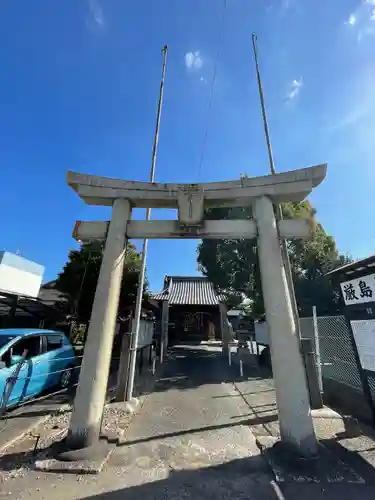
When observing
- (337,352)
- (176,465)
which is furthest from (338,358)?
(176,465)

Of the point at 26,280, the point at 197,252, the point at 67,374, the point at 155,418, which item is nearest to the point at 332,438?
the point at 155,418

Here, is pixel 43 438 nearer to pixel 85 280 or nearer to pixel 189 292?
pixel 85 280

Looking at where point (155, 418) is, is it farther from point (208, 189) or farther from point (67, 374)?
point (208, 189)

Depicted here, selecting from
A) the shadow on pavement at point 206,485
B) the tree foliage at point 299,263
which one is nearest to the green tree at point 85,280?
the tree foliage at point 299,263

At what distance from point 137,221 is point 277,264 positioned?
109 inches

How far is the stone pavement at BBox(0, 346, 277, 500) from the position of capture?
2.86m

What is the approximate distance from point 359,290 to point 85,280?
37.1 ft

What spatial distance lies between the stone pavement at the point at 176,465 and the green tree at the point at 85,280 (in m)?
7.58

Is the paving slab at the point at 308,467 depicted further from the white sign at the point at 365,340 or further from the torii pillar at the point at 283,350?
the white sign at the point at 365,340

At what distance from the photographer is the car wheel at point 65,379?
739 cm

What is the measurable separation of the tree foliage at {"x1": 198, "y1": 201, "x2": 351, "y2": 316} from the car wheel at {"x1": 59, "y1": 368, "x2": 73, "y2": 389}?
7.76 m

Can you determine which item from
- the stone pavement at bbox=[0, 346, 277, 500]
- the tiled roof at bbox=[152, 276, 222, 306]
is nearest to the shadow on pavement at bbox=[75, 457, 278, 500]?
the stone pavement at bbox=[0, 346, 277, 500]

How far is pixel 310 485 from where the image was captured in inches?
117

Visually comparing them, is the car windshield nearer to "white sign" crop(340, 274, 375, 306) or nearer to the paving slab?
the paving slab
